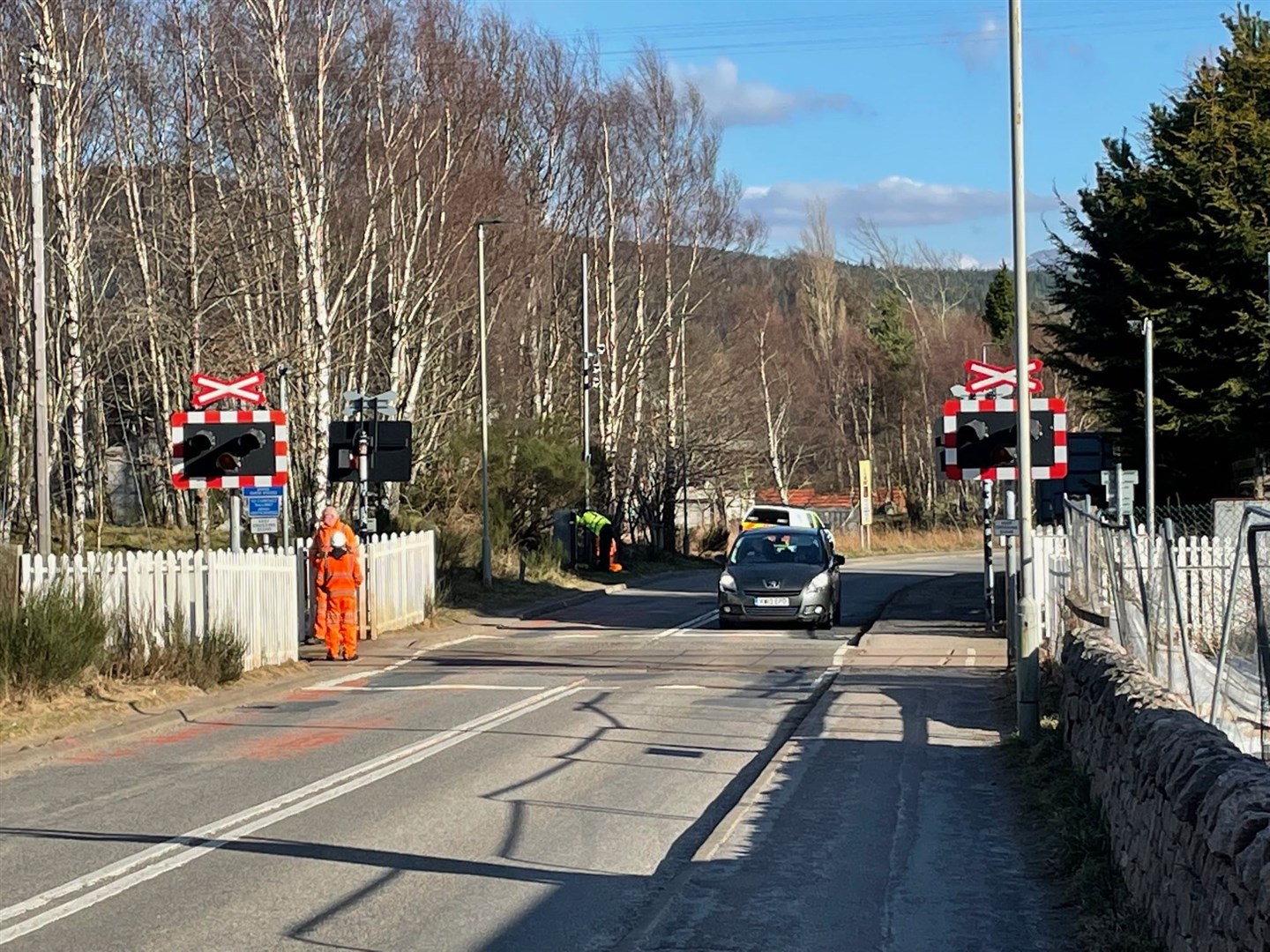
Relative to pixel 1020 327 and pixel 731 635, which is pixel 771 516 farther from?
pixel 1020 327

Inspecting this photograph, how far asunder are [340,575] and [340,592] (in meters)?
0.29

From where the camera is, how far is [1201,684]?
32.6 feet

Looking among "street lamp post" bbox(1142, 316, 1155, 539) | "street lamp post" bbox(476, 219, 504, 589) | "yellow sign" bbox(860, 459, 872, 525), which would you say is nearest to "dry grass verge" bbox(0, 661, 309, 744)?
"street lamp post" bbox(476, 219, 504, 589)

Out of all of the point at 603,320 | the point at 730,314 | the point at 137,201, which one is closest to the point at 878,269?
the point at 730,314

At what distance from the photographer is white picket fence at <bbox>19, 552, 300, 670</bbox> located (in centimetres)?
1580

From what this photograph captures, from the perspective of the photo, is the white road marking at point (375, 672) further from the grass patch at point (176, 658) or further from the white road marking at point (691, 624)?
the white road marking at point (691, 624)

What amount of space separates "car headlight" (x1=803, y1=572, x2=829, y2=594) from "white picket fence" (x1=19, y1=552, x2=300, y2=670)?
9188 mm

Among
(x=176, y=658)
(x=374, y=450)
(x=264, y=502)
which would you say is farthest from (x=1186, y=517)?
(x=176, y=658)

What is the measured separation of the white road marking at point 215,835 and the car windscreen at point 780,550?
13.0 meters

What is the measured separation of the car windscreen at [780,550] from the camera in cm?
2692

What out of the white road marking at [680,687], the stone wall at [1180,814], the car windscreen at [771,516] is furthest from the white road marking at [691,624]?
the stone wall at [1180,814]

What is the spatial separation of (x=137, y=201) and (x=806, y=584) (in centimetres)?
1693

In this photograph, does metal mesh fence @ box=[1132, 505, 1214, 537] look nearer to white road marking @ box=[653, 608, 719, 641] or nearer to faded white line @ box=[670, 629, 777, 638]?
white road marking @ box=[653, 608, 719, 641]

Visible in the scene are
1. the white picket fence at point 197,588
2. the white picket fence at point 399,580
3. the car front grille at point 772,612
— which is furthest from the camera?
the car front grille at point 772,612
